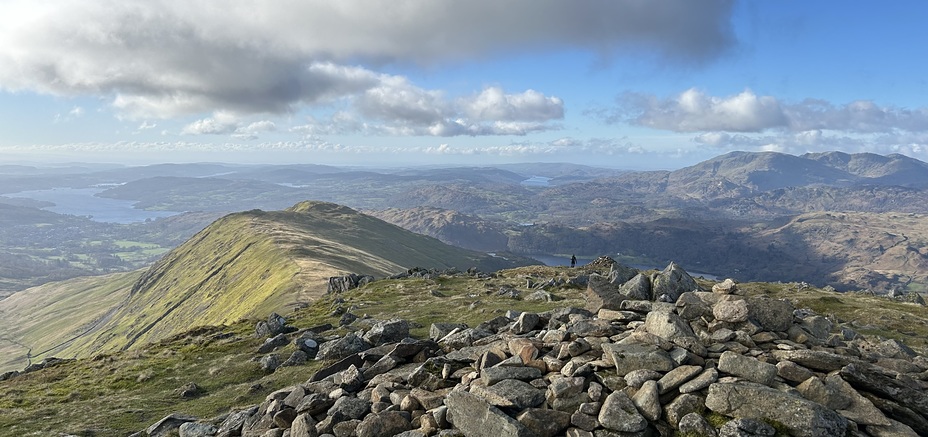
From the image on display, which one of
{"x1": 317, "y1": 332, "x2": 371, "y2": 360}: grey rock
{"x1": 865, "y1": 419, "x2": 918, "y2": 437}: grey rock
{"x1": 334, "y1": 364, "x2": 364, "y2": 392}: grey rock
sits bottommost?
{"x1": 317, "y1": 332, "x2": 371, "y2": 360}: grey rock

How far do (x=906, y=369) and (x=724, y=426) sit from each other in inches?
387

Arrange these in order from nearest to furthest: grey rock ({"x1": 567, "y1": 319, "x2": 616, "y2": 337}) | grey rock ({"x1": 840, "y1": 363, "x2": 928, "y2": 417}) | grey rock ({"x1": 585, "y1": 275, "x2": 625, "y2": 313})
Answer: grey rock ({"x1": 840, "y1": 363, "x2": 928, "y2": 417}) → grey rock ({"x1": 567, "y1": 319, "x2": 616, "y2": 337}) → grey rock ({"x1": 585, "y1": 275, "x2": 625, "y2": 313})

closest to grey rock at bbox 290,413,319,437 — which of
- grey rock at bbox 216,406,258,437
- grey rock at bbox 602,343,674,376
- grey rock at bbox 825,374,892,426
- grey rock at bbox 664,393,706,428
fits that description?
grey rock at bbox 216,406,258,437

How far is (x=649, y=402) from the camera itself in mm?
16312

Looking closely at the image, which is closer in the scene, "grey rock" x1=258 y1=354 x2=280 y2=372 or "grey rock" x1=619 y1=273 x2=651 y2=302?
"grey rock" x1=619 y1=273 x2=651 y2=302

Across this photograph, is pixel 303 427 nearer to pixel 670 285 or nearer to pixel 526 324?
pixel 526 324

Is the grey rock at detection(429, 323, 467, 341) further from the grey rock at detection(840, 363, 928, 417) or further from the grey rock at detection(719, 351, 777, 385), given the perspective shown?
the grey rock at detection(840, 363, 928, 417)

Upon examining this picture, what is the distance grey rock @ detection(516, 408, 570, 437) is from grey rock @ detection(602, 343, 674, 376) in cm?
310

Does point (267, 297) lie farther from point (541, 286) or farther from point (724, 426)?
point (724, 426)

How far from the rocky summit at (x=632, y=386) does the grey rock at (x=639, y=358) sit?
1.7 inches

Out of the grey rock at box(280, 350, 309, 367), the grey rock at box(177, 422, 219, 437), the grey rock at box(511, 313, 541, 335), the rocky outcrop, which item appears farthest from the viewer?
the grey rock at box(280, 350, 309, 367)

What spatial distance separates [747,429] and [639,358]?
4.14 meters

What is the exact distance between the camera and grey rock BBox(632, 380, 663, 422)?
16.2 m

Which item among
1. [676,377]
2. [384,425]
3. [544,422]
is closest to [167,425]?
[384,425]
